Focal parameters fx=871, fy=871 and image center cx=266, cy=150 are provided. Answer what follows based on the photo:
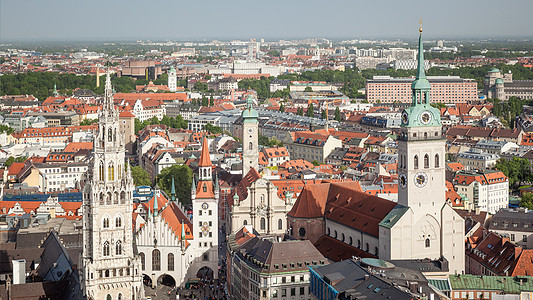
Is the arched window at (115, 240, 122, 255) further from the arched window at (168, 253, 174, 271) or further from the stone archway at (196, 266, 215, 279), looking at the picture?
the stone archway at (196, 266, 215, 279)

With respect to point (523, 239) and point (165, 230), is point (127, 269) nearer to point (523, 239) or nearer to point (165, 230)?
point (165, 230)

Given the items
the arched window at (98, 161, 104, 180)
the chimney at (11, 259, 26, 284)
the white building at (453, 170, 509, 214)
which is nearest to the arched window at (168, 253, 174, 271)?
the chimney at (11, 259, 26, 284)

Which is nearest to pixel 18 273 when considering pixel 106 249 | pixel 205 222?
pixel 106 249

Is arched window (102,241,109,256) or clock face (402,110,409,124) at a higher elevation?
clock face (402,110,409,124)

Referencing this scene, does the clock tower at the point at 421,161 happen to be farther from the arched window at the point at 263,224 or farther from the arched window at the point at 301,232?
the arched window at the point at 263,224

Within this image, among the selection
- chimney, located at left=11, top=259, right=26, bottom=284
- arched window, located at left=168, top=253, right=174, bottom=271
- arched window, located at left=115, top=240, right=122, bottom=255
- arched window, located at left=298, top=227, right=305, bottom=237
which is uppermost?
arched window, located at left=115, top=240, right=122, bottom=255

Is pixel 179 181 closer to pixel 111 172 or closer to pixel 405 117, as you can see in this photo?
pixel 405 117

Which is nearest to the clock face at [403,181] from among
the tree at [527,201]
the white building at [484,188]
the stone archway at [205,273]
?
the stone archway at [205,273]
